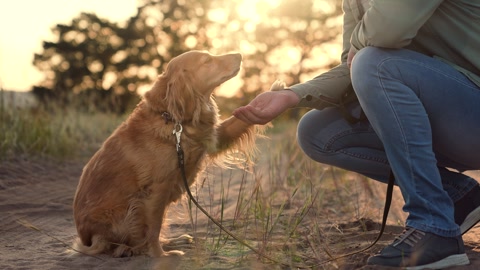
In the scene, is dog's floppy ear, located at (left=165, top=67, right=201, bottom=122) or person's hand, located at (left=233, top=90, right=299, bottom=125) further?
dog's floppy ear, located at (left=165, top=67, right=201, bottom=122)

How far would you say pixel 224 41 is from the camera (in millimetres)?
27797

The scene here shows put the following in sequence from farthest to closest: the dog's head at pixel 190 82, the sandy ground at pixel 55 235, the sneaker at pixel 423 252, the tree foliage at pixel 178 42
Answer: the tree foliage at pixel 178 42
the dog's head at pixel 190 82
the sandy ground at pixel 55 235
the sneaker at pixel 423 252

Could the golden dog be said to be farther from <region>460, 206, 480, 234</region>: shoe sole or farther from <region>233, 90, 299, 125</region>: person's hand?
<region>460, 206, 480, 234</region>: shoe sole

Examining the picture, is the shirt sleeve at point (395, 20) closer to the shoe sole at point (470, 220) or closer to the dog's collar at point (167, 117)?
the shoe sole at point (470, 220)

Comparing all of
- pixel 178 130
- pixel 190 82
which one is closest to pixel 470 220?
pixel 178 130

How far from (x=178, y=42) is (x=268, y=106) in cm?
2785

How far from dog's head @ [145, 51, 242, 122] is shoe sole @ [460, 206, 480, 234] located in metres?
1.63

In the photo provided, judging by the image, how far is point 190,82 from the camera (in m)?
3.80

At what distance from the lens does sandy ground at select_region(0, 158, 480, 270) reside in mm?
2846

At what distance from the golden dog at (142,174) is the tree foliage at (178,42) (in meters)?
22.6

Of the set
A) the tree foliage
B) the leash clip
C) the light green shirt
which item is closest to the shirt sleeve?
the light green shirt

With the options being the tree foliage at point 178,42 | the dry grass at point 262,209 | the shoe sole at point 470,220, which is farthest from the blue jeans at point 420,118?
the tree foliage at point 178,42

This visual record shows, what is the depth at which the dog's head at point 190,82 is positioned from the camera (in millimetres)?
3604

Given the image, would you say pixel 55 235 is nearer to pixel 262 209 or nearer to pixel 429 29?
pixel 262 209
